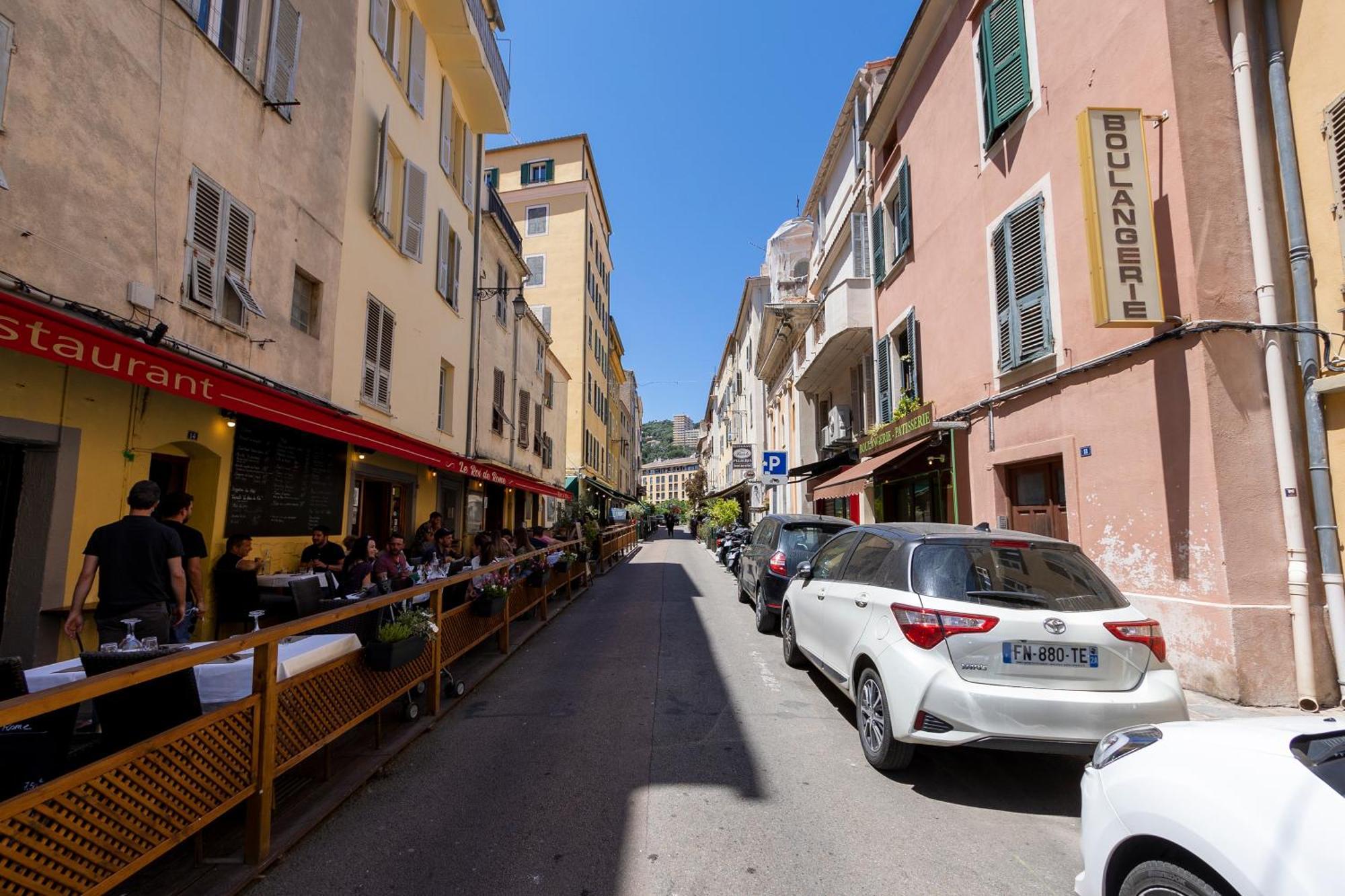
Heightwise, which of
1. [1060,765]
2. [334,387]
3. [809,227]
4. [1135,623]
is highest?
[809,227]

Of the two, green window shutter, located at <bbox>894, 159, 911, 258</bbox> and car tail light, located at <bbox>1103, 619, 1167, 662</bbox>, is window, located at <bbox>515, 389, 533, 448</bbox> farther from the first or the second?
car tail light, located at <bbox>1103, 619, 1167, 662</bbox>

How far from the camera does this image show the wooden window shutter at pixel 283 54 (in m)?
7.64

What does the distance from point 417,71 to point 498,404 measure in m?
8.14

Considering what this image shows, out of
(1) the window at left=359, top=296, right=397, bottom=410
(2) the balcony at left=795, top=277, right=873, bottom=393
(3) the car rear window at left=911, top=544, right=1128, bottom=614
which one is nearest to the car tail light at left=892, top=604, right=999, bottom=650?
(3) the car rear window at left=911, top=544, right=1128, bottom=614

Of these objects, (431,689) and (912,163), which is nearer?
(431,689)

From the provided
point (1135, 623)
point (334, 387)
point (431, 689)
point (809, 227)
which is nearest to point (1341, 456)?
point (1135, 623)

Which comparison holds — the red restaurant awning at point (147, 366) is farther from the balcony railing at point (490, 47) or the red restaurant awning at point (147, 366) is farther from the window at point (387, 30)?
the balcony railing at point (490, 47)

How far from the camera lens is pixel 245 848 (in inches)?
119

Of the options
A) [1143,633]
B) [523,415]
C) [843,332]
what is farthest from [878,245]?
[1143,633]

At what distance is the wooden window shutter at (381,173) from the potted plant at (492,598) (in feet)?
22.1

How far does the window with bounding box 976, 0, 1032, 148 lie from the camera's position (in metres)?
8.72

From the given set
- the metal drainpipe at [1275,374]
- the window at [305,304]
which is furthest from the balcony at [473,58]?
the metal drainpipe at [1275,374]

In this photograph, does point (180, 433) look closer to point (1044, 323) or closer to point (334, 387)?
point (334, 387)

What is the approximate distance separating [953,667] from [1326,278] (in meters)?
5.63
